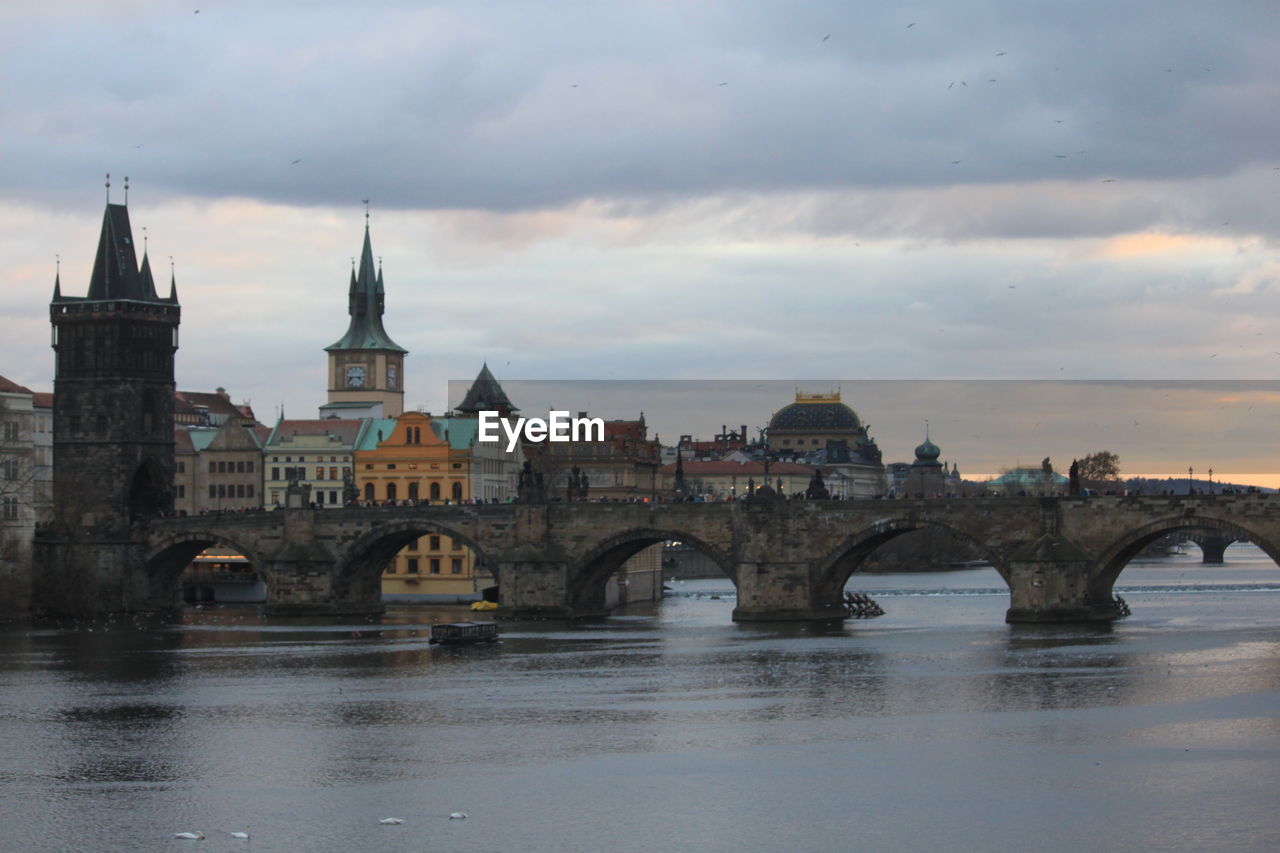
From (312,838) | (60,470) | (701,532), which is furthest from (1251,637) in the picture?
(60,470)

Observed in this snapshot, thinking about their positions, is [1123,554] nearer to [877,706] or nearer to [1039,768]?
[877,706]

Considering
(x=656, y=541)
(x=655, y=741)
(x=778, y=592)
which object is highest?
(x=656, y=541)

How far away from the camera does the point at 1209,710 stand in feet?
192

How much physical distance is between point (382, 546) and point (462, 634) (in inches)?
945

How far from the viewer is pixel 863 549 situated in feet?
311

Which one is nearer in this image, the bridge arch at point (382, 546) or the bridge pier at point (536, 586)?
→ the bridge pier at point (536, 586)

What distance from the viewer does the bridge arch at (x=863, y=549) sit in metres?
90.1

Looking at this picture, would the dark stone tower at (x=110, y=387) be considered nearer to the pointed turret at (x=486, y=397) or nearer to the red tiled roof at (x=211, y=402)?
the pointed turret at (x=486, y=397)

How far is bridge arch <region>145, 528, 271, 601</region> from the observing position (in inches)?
4257

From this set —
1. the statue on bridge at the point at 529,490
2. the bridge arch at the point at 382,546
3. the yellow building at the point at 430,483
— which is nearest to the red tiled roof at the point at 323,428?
the yellow building at the point at 430,483

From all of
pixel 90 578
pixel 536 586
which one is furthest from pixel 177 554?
pixel 536 586

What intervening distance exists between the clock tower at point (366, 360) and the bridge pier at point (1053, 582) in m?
70.5

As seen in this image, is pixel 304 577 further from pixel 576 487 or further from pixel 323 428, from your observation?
pixel 323 428

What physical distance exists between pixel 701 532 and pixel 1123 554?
18.8 meters
